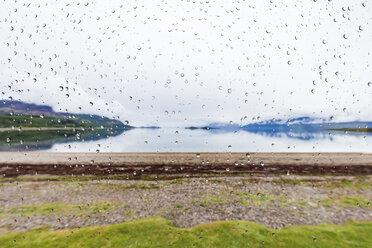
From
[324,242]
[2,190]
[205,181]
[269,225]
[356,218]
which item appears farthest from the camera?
[205,181]

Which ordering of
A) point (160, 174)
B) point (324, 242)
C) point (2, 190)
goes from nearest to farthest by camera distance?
point (324, 242), point (2, 190), point (160, 174)

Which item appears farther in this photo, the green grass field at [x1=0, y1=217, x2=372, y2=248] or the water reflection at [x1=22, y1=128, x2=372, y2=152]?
the water reflection at [x1=22, y1=128, x2=372, y2=152]

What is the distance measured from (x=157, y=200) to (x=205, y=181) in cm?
855

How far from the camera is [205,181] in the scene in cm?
2362

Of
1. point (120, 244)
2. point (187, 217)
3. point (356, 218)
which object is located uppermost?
point (120, 244)

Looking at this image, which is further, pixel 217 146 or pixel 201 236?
pixel 217 146

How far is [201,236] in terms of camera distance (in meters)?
9.53

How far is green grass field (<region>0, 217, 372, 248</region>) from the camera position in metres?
8.80

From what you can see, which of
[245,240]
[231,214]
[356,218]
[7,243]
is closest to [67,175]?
[7,243]

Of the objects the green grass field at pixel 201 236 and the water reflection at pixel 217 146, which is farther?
the water reflection at pixel 217 146

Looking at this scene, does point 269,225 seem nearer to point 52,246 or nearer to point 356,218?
point 356,218

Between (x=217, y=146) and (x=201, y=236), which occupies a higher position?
(x=201, y=236)

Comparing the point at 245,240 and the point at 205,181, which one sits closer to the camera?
the point at 245,240

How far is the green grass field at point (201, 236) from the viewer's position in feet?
28.9
